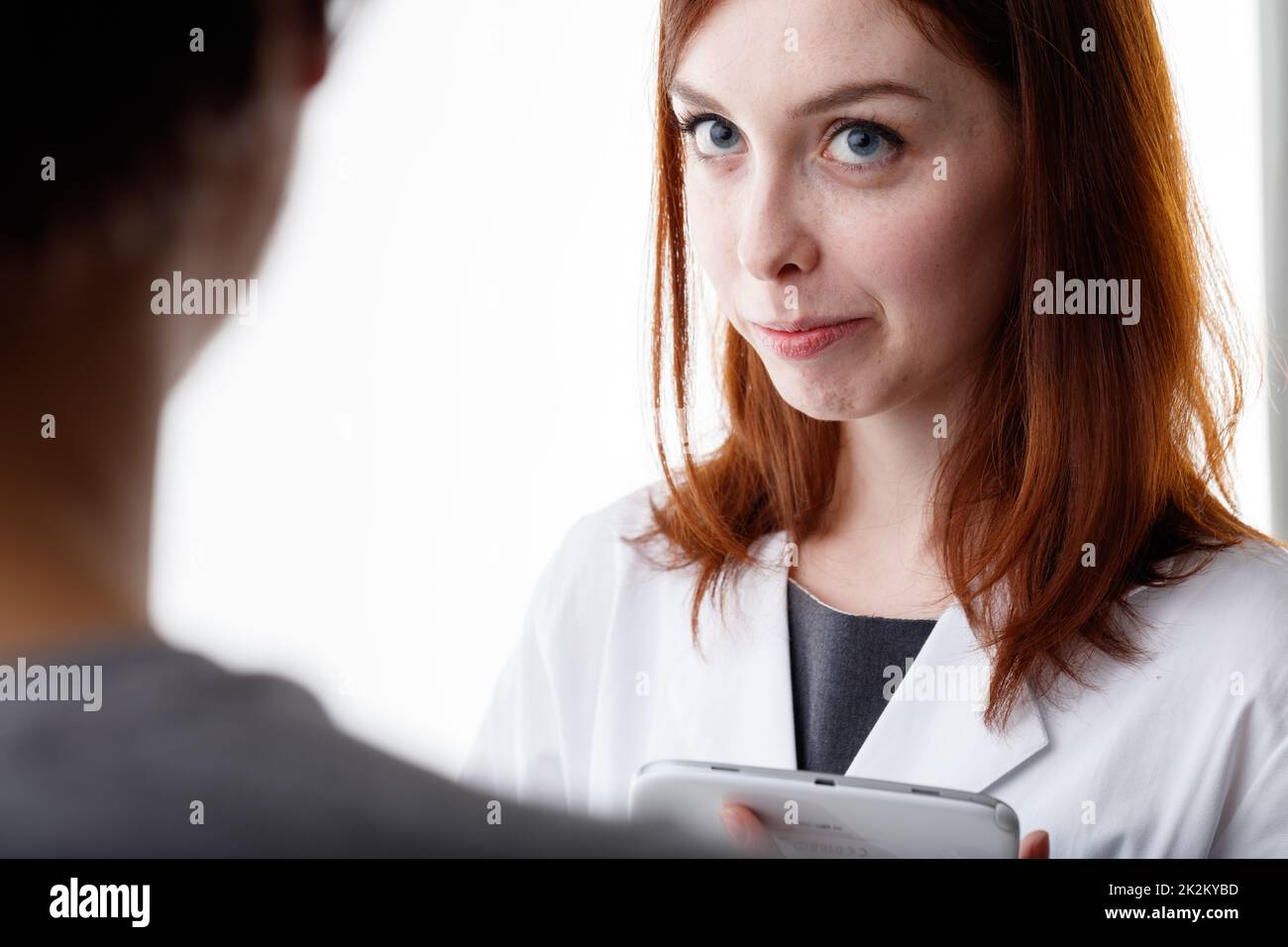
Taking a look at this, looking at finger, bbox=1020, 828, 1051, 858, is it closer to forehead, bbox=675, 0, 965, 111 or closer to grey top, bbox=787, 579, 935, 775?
grey top, bbox=787, 579, 935, 775

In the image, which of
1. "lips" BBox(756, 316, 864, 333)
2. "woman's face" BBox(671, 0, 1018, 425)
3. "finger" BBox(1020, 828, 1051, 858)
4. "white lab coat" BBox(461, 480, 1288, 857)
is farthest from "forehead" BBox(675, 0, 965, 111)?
"finger" BBox(1020, 828, 1051, 858)

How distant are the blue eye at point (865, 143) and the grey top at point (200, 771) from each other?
52cm

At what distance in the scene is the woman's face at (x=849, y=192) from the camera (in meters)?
0.78

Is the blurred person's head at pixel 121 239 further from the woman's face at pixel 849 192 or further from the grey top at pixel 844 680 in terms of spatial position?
the grey top at pixel 844 680

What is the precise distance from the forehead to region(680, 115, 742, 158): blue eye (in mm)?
48

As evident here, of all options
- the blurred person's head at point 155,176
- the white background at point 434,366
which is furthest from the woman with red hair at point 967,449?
the blurred person's head at point 155,176

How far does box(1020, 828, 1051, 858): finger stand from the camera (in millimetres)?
760

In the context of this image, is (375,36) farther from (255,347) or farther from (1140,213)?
(1140,213)

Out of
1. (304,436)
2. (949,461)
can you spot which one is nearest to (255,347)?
(304,436)

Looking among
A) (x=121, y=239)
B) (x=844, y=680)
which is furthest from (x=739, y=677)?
(x=121, y=239)

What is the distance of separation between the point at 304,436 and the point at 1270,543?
858 millimetres

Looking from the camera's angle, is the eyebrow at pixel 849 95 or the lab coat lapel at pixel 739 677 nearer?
the eyebrow at pixel 849 95

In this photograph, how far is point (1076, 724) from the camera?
0.85 m

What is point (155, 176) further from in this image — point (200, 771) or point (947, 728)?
point (947, 728)
